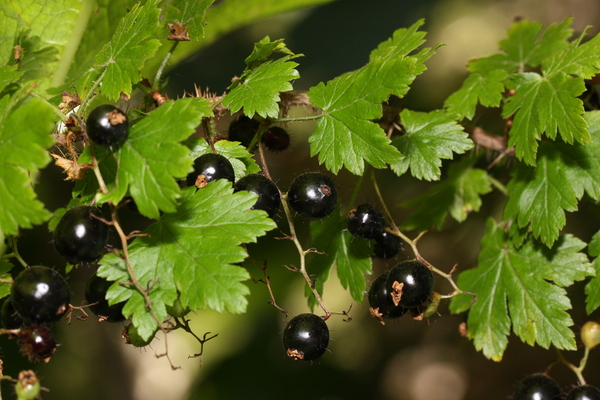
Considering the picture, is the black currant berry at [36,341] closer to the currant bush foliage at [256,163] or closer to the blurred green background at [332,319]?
the currant bush foliage at [256,163]

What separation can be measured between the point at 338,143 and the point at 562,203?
0.74 m

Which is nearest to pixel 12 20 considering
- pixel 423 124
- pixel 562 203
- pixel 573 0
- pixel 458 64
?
pixel 423 124

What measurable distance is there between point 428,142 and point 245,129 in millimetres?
584

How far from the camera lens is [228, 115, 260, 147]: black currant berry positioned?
1.69 meters

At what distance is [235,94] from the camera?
4.86ft

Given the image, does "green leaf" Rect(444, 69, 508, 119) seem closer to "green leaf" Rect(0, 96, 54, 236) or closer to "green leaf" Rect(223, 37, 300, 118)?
"green leaf" Rect(223, 37, 300, 118)

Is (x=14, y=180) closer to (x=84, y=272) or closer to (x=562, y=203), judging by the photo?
(x=562, y=203)

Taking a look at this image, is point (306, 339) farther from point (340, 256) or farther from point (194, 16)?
point (194, 16)

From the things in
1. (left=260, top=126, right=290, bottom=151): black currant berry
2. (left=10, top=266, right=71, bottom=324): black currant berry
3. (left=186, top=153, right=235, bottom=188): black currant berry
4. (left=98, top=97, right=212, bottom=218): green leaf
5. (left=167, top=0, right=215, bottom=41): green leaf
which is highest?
(left=167, top=0, right=215, bottom=41): green leaf

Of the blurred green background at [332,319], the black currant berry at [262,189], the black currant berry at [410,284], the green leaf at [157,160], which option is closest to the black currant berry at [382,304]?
the black currant berry at [410,284]

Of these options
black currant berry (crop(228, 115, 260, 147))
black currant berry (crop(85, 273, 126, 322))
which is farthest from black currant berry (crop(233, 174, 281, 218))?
black currant berry (crop(85, 273, 126, 322))

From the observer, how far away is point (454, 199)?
7.15 feet

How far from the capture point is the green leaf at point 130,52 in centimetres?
136

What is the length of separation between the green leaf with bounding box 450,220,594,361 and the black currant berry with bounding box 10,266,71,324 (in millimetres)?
1271
